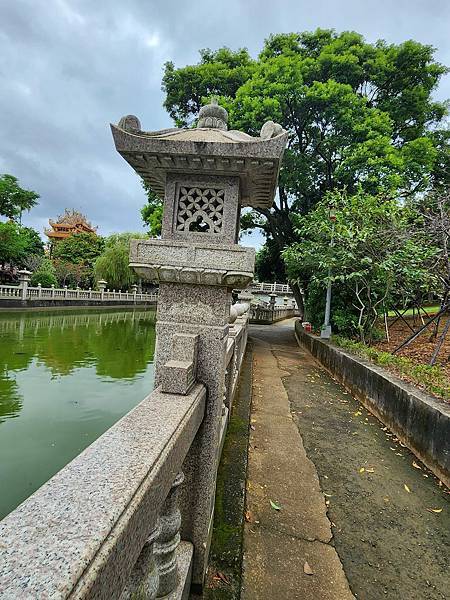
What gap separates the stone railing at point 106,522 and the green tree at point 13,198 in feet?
84.9

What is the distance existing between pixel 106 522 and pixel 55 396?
596cm

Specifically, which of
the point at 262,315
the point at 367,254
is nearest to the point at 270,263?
the point at 262,315

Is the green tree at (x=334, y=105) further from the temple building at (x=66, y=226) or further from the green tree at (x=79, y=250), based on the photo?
the temple building at (x=66, y=226)

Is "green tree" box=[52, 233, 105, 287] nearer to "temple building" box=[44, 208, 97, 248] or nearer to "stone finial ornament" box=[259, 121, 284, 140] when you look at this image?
"temple building" box=[44, 208, 97, 248]

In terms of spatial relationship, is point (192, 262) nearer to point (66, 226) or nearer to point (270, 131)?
point (270, 131)

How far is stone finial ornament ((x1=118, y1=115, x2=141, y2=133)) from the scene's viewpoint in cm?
178

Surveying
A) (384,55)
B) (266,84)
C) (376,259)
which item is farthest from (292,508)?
(384,55)

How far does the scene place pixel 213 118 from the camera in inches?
81.2

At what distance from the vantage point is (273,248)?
15031mm

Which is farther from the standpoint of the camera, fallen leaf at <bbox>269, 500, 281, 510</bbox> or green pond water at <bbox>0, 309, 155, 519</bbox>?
green pond water at <bbox>0, 309, 155, 519</bbox>

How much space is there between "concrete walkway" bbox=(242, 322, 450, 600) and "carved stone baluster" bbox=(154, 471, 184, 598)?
658 millimetres

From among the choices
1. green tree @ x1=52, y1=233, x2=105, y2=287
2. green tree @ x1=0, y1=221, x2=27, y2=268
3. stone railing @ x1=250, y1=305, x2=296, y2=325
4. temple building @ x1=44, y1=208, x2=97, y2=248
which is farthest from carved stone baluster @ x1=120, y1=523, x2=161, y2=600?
temple building @ x1=44, y1=208, x2=97, y2=248

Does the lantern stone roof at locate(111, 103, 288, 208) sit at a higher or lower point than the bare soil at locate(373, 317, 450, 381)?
higher

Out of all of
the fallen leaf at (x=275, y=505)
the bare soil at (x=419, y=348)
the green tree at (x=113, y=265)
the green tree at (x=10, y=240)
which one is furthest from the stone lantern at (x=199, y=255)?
the green tree at (x=113, y=265)
